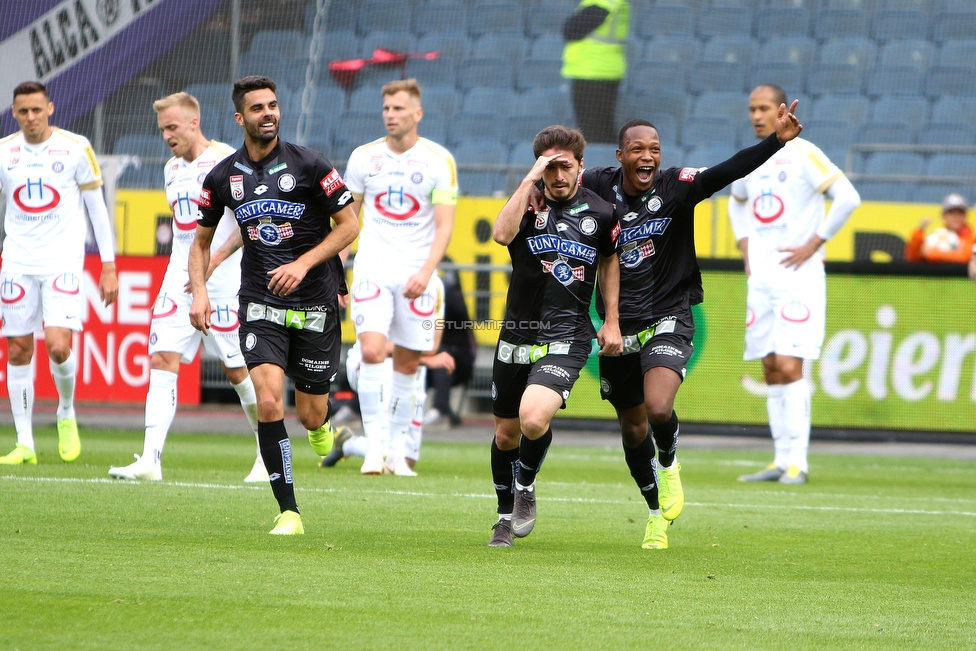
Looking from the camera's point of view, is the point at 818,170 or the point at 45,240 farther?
the point at 818,170

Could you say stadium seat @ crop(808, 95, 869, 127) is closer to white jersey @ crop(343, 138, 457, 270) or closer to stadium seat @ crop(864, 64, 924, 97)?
stadium seat @ crop(864, 64, 924, 97)

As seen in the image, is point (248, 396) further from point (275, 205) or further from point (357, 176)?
point (275, 205)

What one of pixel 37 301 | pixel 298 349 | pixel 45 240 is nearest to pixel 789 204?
pixel 298 349

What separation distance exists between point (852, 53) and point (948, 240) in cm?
603

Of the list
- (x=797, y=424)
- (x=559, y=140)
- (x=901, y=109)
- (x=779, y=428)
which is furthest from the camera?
(x=901, y=109)

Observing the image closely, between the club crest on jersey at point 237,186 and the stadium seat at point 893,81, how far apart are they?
13932mm

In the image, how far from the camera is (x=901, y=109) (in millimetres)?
18109

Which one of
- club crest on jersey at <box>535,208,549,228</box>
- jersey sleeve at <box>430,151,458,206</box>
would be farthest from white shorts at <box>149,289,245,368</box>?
club crest on jersey at <box>535,208,549,228</box>


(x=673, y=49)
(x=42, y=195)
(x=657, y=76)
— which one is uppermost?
(x=673, y=49)

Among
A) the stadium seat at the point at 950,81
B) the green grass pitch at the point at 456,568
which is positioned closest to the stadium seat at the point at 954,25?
the stadium seat at the point at 950,81

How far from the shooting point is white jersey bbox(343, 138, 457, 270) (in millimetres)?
9305

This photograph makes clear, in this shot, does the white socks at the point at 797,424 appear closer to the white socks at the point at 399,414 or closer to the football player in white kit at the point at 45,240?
the white socks at the point at 399,414

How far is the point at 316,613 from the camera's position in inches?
166

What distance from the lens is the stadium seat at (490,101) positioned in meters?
18.5
